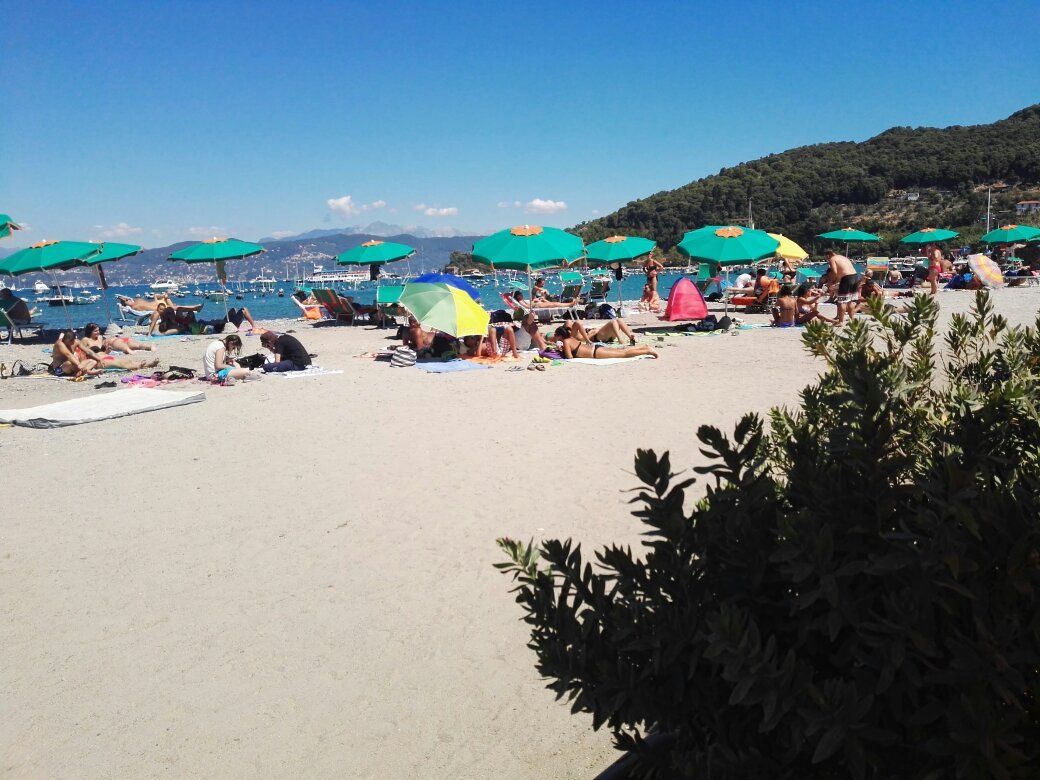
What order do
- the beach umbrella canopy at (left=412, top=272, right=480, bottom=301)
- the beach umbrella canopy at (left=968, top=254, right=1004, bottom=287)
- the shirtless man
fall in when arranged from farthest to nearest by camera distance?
the beach umbrella canopy at (left=968, top=254, right=1004, bottom=287)
the shirtless man
the beach umbrella canopy at (left=412, top=272, right=480, bottom=301)

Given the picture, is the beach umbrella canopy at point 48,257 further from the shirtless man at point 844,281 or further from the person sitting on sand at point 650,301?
the shirtless man at point 844,281

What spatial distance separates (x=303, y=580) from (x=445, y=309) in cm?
704

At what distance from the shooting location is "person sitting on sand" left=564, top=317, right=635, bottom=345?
10391 millimetres

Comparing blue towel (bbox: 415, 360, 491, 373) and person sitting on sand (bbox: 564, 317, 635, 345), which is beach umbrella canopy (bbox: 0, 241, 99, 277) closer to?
blue towel (bbox: 415, 360, 491, 373)

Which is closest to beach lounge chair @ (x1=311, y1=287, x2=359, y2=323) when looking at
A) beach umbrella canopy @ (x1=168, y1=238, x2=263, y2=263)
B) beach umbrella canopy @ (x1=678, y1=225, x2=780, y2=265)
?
beach umbrella canopy @ (x1=168, y1=238, x2=263, y2=263)

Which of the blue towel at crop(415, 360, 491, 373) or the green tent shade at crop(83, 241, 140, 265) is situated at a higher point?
the green tent shade at crop(83, 241, 140, 265)

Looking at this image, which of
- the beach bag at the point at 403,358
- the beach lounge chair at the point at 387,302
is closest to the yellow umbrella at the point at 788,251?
the beach bag at the point at 403,358

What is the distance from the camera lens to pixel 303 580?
3369 millimetres

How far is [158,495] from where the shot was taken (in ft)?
15.3

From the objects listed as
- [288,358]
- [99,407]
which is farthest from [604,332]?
[99,407]

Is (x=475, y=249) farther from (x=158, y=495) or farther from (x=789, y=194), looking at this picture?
(x=789, y=194)

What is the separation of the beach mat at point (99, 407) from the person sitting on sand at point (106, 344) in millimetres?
2580

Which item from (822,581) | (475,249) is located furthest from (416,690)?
(475,249)

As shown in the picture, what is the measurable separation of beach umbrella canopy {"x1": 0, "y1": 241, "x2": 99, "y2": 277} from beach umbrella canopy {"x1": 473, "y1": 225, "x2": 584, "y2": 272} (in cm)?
891
